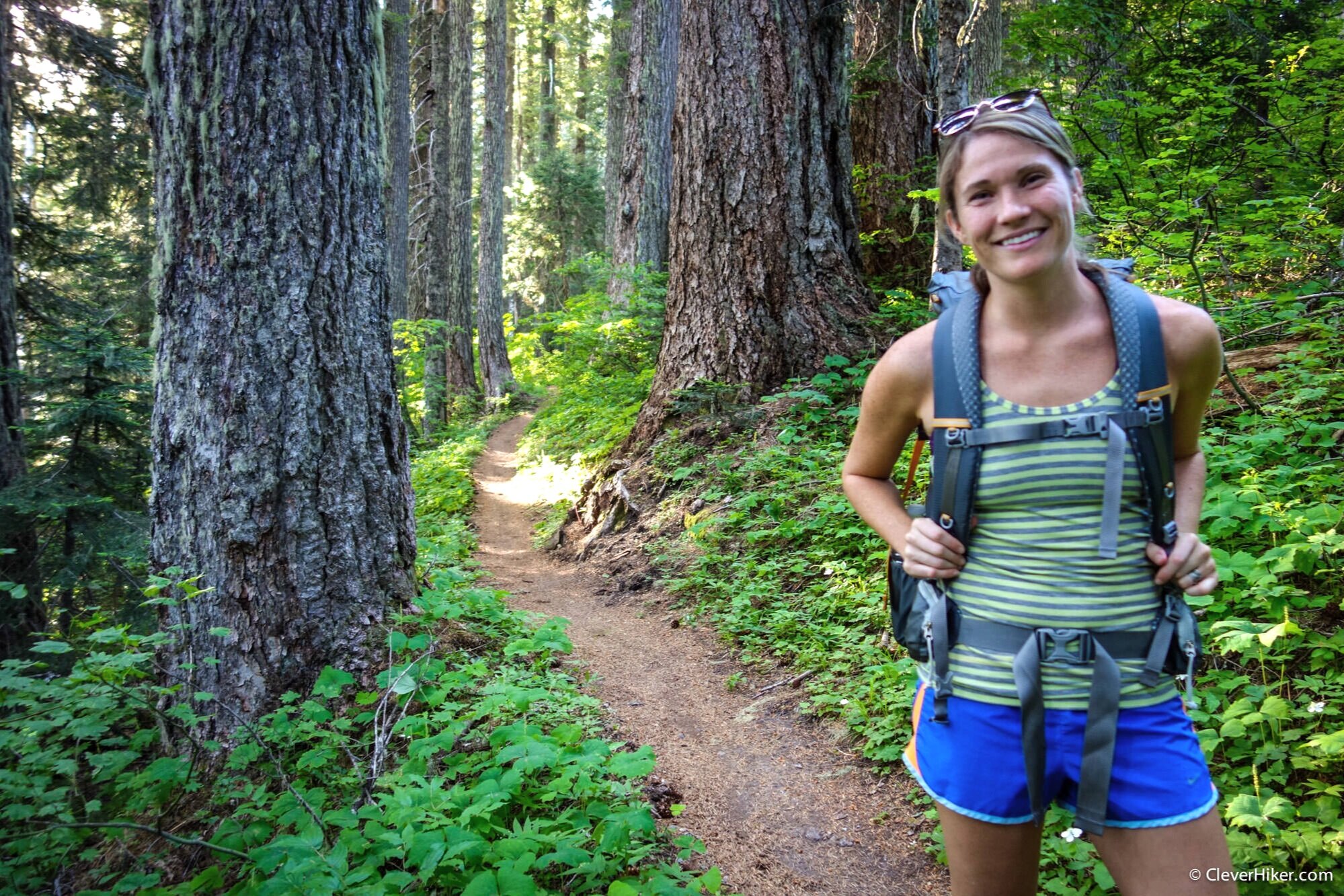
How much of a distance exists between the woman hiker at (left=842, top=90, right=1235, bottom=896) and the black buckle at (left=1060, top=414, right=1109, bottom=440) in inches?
0.6

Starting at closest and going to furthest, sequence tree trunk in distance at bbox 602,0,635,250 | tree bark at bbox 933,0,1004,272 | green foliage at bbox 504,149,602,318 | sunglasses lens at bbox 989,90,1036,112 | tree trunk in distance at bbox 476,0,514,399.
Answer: sunglasses lens at bbox 989,90,1036,112
tree bark at bbox 933,0,1004,272
tree trunk in distance at bbox 476,0,514,399
tree trunk in distance at bbox 602,0,635,250
green foliage at bbox 504,149,602,318

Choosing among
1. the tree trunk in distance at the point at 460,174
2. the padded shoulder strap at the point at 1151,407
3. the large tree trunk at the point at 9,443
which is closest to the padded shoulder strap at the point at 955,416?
the padded shoulder strap at the point at 1151,407

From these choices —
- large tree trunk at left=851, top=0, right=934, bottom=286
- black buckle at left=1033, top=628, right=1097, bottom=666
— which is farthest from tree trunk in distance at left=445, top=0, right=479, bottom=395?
black buckle at left=1033, top=628, right=1097, bottom=666

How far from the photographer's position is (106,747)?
3.77 m

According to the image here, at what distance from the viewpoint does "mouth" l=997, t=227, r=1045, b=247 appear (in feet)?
5.41

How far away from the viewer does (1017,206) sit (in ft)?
5.42

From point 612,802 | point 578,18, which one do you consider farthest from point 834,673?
point 578,18

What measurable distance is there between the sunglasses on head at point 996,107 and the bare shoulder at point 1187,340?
0.52 metres

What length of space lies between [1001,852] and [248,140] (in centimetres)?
391

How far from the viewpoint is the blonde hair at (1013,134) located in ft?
5.52

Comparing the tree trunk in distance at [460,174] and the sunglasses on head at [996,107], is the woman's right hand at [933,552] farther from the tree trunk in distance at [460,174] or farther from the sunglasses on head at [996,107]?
the tree trunk in distance at [460,174]

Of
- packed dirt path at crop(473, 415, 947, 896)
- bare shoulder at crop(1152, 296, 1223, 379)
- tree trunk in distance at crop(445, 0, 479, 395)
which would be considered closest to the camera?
bare shoulder at crop(1152, 296, 1223, 379)

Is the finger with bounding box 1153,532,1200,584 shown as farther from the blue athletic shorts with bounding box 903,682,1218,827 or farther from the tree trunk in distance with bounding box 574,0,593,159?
the tree trunk in distance with bounding box 574,0,593,159

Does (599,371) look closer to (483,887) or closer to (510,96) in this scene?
(483,887)
